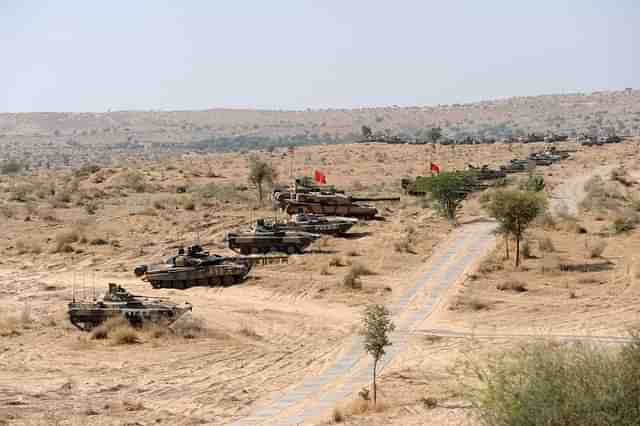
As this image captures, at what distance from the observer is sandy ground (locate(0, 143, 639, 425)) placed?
20578mm

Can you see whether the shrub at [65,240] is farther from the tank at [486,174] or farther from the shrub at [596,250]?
the tank at [486,174]

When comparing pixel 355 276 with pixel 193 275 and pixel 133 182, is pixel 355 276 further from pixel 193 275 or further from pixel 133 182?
pixel 133 182

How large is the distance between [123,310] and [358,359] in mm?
7225

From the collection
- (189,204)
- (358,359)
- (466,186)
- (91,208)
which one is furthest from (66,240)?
(466,186)

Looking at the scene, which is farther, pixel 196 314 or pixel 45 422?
pixel 196 314

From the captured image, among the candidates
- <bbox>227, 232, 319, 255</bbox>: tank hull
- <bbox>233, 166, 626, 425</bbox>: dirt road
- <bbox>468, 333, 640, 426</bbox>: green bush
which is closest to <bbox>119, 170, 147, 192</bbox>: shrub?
<bbox>227, 232, 319, 255</bbox>: tank hull

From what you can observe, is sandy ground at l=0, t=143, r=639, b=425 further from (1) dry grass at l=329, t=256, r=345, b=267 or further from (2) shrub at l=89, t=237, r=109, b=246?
(2) shrub at l=89, t=237, r=109, b=246

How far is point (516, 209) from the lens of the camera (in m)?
36.4

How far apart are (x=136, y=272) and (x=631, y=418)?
84.5 feet

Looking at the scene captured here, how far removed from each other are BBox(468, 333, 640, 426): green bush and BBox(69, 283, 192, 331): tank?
47.9 ft

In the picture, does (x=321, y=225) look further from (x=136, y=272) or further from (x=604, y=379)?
(x=604, y=379)

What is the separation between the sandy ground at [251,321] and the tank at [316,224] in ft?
2.48

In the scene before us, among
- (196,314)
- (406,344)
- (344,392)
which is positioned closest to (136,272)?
(196,314)

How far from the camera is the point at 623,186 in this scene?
6925cm
